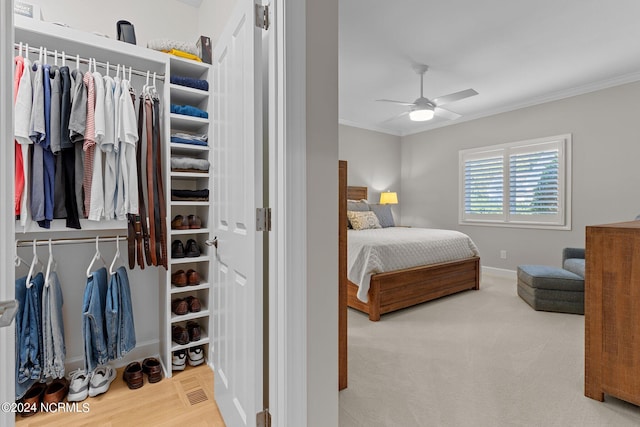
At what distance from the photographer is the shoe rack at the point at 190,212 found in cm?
207

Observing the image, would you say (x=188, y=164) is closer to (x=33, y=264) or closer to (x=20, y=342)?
(x=33, y=264)

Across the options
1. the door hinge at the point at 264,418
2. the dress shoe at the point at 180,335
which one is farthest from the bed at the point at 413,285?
the door hinge at the point at 264,418

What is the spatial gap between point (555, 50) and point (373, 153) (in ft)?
10.5

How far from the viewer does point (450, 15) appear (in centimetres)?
255

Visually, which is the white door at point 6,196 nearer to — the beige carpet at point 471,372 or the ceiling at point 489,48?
the beige carpet at point 471,372

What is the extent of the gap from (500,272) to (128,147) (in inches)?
208

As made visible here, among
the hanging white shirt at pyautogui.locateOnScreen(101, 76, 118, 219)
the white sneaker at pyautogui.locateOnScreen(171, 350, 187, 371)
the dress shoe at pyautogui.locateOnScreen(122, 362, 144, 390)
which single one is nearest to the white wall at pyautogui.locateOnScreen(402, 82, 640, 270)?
the white sneaker at pyautogui.locateOnScreen(171, 350, 187, 371)

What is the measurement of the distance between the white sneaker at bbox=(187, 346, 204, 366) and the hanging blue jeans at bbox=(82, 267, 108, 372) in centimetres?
53

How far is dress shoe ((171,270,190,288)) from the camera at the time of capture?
85.3 inches

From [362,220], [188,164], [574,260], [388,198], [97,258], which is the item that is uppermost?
[188,164]

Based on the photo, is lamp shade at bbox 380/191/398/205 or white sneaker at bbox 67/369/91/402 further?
lamp shade at bbox 380/191/398/205

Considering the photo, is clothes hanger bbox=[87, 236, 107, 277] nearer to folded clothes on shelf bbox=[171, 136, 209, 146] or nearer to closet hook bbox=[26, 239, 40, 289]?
closet hook bbox=[26, 239, 40, 289]

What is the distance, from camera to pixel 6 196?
24.5 inches

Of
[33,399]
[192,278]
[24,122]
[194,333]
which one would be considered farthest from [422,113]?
[33,399]
